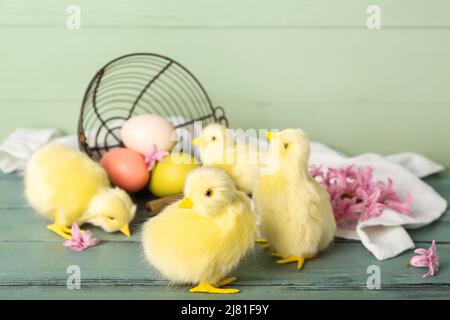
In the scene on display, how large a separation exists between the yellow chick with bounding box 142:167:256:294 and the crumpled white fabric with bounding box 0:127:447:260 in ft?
1.10

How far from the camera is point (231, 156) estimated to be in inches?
60.2

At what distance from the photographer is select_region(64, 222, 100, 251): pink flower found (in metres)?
1.35

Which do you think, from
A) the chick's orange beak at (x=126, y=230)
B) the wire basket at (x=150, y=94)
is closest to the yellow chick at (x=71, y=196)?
the chick's orange beak at (x=126, y=230)

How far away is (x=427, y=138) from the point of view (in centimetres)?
205

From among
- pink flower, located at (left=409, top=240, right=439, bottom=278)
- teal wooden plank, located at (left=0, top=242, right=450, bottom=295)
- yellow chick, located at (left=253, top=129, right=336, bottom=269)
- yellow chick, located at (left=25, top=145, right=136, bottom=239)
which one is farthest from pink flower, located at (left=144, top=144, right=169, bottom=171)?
pink flower, located at (left=409, top=240, right=439, bottom=278)

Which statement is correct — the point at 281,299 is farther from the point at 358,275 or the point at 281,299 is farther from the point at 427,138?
the point at 427,138

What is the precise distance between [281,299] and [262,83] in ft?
3.11

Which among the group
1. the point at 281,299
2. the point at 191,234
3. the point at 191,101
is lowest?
the point at 281,299

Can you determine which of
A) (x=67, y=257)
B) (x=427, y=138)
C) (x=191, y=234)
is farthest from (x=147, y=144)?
(x=427, y=138)

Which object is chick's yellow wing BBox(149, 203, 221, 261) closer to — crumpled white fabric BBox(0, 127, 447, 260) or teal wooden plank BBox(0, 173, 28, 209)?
crumpled white fabric BBox(0, 127, 447, 260)

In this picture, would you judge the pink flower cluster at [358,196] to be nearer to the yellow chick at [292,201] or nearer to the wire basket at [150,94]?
the yellow chick at [292,201]

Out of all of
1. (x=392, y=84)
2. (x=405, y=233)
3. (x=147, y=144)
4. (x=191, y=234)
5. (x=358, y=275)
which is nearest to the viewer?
(x=191, y=234)

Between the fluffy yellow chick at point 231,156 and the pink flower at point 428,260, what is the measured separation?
400 millimetres

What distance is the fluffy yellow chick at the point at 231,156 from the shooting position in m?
1.52
